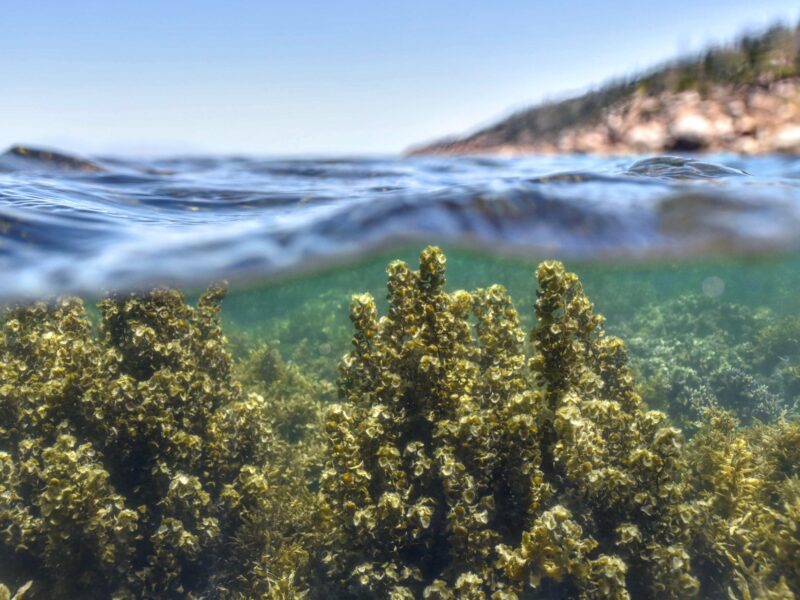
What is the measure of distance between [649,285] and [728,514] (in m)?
20.9

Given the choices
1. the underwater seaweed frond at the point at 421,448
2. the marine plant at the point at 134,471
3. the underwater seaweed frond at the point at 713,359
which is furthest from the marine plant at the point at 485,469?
the underwater seaweed frond at the point at 713,359

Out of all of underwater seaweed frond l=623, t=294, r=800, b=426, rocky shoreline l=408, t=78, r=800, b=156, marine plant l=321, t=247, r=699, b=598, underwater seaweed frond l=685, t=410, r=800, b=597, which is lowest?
underwater seaweed frond l=623, t=294, r=800, b=426

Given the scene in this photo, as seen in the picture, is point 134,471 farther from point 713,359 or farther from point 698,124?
point 713,359

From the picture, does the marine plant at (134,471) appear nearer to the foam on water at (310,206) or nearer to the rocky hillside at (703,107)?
the foam on water at (310,206)

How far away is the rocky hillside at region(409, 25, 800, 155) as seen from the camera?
6.20 metres

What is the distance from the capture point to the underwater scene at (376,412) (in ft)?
18.5

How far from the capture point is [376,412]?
584 cm

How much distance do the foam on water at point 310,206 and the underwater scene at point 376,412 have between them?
0.06m

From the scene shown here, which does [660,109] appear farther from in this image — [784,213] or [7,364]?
[7,364]

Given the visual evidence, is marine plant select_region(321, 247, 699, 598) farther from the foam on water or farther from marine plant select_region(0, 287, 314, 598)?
the foam on water

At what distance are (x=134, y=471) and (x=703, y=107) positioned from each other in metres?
8.75

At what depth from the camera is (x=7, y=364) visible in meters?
7.54

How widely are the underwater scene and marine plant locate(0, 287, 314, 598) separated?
3 centimetres

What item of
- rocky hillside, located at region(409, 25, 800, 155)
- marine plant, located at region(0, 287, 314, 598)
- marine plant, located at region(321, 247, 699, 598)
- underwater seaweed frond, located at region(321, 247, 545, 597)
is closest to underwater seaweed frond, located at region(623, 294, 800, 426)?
marine plant, located at region(321, 247, 699, 598)
